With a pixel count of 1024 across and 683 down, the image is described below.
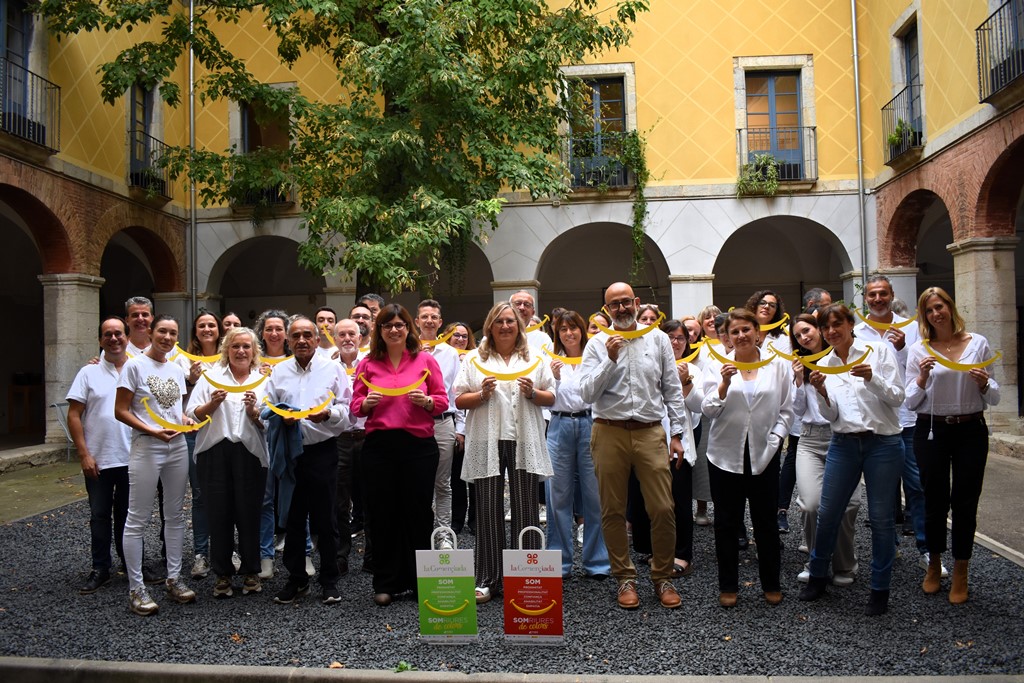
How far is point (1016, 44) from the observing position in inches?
399

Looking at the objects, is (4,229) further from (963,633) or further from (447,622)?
(963,633)

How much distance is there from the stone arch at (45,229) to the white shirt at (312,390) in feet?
29.9

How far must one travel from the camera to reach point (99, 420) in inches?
208

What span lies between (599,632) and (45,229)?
11.9 m

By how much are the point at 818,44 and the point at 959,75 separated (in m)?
3.73

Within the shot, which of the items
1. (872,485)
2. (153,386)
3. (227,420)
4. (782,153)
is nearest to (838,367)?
(872,485)

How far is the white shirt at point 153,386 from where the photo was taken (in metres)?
4.82

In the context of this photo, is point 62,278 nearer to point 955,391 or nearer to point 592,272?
point 592,272

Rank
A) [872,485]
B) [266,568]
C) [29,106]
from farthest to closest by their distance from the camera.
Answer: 1. [29,106]
2. [266,568]
3. [872,485]

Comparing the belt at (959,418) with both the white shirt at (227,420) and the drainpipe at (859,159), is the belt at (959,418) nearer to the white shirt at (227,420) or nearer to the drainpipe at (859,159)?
the white shirt at (227,420)

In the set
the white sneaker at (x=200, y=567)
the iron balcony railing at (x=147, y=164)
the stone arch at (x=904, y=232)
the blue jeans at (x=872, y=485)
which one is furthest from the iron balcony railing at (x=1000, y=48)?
the iron balcony railing at (x=147, y=164)

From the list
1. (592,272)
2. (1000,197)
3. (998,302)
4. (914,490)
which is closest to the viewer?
(914,490)

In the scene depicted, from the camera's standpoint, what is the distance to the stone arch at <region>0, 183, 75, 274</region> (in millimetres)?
11781

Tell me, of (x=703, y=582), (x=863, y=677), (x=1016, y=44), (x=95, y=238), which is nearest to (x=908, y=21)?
(x=1016, y=44)
